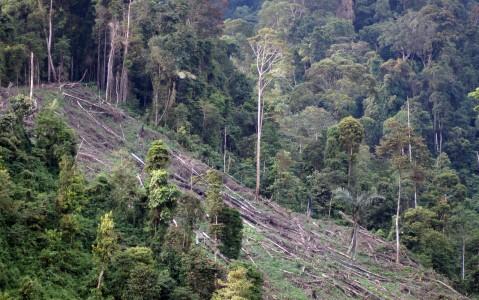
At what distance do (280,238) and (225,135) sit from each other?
34.5 feet

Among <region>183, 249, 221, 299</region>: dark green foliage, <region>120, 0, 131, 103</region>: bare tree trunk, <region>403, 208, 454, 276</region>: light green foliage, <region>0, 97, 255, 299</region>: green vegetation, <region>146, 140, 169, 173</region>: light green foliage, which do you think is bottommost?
<region>403, 208, 454, 276</region>: light green foliage

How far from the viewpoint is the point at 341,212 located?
93.8 ft

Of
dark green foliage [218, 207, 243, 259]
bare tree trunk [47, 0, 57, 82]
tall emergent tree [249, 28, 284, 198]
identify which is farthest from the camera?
tall emergent tree [249, 28, 284, 198]

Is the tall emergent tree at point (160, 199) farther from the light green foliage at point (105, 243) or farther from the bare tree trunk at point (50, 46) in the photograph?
the bare tree trunk at point (50, 46)

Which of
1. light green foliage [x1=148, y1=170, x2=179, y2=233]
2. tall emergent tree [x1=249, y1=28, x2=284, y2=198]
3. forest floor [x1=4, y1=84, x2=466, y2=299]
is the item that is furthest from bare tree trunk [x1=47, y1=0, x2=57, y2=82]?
light green foliage [x1=148, y1=170, x2=179, y2=233]

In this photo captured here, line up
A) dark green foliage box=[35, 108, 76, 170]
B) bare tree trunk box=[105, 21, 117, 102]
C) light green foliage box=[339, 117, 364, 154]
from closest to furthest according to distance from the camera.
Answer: dark green foliage box=[35, 108, 76, 170], bare tree trunk box=[105, 21, 117, 102], light green foliage box=[339, 117, 364, 154]

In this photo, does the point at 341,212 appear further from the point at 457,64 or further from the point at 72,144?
the point at 457,64

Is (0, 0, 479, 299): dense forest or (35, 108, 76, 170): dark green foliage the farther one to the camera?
(35, 108, 76, 170): dark green foliage

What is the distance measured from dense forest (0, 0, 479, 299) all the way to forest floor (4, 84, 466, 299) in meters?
1.03

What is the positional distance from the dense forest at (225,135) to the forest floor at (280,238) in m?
1.03

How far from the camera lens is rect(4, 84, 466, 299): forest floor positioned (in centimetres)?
2086

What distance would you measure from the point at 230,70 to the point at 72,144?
772 inches

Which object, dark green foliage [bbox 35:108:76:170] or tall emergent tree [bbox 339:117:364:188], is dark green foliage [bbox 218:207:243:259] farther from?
tall emergent tree [bbox 339:117:364:188]

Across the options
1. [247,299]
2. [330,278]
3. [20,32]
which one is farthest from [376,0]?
[247,299]
